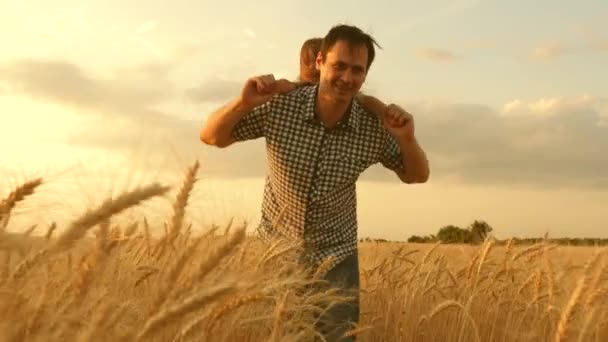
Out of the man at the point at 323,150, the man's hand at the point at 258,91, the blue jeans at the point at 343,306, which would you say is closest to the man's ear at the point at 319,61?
the man at the point at 323,150

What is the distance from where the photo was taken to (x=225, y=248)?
59.6 inches

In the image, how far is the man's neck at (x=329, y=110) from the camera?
11.5 feet

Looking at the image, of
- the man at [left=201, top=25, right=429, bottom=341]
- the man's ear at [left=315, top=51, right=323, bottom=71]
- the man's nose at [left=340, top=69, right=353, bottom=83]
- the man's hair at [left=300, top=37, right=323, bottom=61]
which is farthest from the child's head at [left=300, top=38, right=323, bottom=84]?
the man's nose at [left=340, top=69, right=353, bottom=83]

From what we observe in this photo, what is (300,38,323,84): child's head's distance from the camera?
4.05 metres

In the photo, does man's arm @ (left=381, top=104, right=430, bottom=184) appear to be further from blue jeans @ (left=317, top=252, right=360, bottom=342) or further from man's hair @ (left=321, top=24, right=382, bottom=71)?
blue jeans @ (left=317, top=252, right=360, bottom=342)

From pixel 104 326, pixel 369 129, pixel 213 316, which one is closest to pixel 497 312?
pixel 369 129

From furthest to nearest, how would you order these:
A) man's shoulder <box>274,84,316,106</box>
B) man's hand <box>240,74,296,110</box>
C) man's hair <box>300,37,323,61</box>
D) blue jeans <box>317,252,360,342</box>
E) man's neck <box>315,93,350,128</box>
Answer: man's hair <box>300,37,323,61</box>, man's shoulder <box>274,84,316,106</box>, man's neck <box>315,93,350,128</box>, blue jeans <box>317,252,360,342</box>, man's hand <box>240,74,296,110</box>

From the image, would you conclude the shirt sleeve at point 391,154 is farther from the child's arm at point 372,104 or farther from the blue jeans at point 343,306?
the blue jeans at point 343,306

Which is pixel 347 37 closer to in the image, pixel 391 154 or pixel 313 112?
pixel 313 112

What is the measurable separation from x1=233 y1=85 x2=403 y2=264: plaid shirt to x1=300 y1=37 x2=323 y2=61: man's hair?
43 cm

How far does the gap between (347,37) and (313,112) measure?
0.37 m

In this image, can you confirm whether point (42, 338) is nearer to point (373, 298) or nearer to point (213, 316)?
point (213, 316)

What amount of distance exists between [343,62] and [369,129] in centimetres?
40

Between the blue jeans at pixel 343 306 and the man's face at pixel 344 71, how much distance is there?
77 cm
